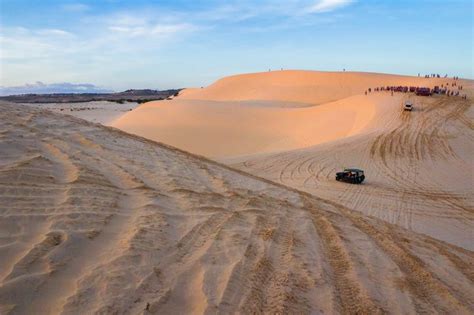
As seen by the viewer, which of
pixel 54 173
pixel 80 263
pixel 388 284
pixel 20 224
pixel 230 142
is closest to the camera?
pixel 80 263

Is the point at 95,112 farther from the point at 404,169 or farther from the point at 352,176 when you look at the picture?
the point at 352,176

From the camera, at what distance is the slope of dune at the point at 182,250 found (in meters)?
3.01

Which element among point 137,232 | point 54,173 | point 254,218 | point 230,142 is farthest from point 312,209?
point 230,142

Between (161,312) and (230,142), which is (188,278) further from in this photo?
(230,142)

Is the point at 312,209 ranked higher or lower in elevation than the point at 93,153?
lower

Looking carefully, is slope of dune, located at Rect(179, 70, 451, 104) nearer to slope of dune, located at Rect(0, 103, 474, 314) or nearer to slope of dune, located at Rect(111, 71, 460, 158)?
slope of dune, located at Rect(111, 71, 460, 158)

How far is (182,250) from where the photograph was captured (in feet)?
12.6

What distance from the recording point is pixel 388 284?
3.95 metres

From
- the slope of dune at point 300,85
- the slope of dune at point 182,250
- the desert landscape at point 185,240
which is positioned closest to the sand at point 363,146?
the desert landscape at point 185,240

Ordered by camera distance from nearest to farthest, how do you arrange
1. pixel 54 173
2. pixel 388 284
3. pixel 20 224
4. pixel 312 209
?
pixel 20 224 < pixel 388 284 < pixel 54 173 < pixel 312 209

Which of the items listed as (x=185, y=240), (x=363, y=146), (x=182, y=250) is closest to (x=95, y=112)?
→ (x=363, y=146)

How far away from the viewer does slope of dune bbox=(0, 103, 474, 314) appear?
301 centimetres

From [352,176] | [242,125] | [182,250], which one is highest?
[182,250]

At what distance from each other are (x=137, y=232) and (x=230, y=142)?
1934 cm
